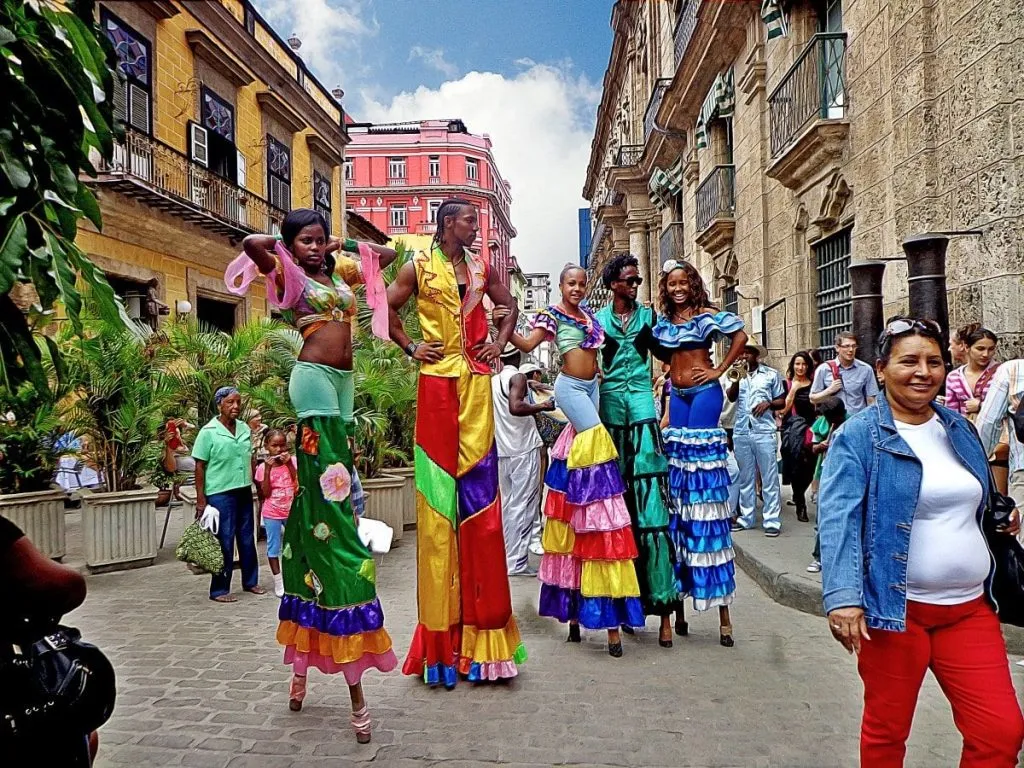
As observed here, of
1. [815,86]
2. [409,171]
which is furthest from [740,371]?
[409,171]

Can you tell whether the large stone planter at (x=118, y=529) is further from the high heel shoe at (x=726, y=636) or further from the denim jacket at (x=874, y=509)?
the denim jacket at (x=874, y=509)

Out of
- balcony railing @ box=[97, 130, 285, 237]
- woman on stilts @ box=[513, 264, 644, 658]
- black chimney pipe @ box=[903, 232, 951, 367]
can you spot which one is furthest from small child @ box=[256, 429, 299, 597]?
balcony railing @ box=[97, 130, 285, 237]

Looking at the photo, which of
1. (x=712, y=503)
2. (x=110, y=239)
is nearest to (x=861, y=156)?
(x=712, y=503)

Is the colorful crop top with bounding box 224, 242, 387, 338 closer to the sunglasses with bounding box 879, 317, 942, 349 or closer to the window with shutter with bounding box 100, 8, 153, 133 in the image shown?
the sunglasses with bounding box 879, 317, 942, 349

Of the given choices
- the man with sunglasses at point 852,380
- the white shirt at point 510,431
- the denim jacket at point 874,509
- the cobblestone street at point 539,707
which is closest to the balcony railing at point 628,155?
the man with sunglasses at point 852,380

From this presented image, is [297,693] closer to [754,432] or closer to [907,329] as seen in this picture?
[907,329]

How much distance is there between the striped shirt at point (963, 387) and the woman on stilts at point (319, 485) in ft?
14.3

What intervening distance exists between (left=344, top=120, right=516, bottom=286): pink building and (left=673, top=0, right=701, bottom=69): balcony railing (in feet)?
111

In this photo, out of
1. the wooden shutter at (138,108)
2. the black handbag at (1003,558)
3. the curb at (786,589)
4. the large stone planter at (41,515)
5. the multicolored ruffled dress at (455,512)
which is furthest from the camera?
the wooden shutter at (138,108)

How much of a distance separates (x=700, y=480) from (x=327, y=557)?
2.29 metres

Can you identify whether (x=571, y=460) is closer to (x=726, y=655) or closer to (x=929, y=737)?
(x=726, y=655)

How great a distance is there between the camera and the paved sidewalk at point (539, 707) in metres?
3.24

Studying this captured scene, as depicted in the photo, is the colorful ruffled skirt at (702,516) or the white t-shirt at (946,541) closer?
the white t-shirt at (946,541)

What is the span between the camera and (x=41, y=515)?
7.25m
